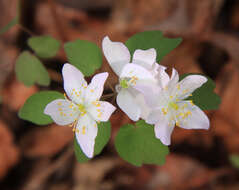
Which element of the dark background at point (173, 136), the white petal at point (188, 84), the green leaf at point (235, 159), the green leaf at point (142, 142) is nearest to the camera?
the white petal at point (188, 84)

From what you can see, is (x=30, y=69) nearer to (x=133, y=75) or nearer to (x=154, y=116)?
(x=133, y=75)

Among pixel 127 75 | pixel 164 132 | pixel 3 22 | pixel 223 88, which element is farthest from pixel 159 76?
pixel 3 22

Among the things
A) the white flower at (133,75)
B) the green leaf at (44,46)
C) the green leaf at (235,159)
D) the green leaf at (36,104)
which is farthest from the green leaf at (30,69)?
the green leaf at (235,159)

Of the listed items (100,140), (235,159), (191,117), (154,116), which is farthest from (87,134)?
(235,159)

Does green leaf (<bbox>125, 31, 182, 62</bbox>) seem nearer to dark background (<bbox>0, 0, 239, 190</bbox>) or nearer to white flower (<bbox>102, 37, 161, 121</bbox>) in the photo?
white flower (<bbox>102, 37, 161, 121</bbox>)

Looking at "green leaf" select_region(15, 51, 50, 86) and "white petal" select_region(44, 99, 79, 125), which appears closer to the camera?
"white petal" select_region(44, 99, 79, 125)

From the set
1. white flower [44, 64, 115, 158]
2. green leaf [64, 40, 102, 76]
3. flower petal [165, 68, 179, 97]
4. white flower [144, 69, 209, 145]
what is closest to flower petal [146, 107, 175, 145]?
white flower [144, 69, 209, 145]

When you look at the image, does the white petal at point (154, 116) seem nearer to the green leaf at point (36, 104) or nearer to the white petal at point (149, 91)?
the white petal at point (149, 91)
